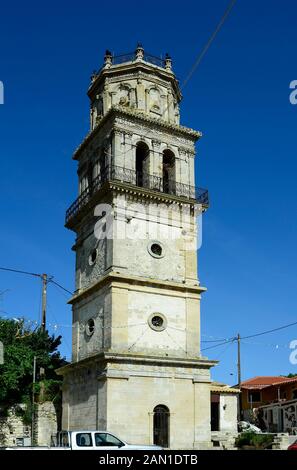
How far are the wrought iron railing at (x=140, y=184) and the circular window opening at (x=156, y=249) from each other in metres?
3.06

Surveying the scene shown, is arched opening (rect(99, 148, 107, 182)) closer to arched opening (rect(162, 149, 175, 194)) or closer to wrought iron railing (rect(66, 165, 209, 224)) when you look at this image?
wrought iron railing (rect(66, 165, 209, 224))

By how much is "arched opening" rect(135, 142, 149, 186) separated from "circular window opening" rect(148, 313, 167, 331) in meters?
7.65

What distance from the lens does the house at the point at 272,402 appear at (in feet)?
140

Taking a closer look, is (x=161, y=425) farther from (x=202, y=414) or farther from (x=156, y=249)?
(x=156, y=249)

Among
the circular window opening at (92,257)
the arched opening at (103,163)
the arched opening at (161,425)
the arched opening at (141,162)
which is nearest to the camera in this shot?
the arched opening at (161,425)

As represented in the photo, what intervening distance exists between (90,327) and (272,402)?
23842 mm

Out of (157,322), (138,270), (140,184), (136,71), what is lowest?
(157,322)

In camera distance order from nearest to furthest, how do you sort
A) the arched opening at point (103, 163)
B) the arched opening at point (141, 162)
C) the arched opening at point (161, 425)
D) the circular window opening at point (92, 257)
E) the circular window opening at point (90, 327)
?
1. the arched opening at point (161, 425)
2. the circular window opening at point (90, 327)
3. the circular window opening at point (92, 257)
4. the arched opening at point (103, 163)
5. the arched opening at point (141, 162)

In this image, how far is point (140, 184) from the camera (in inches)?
1275

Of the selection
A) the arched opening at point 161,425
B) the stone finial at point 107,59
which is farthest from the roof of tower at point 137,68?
the arched opening at point 161,425

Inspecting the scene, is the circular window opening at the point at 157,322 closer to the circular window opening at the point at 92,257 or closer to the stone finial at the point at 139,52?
the circular window opening at the point at 92,257

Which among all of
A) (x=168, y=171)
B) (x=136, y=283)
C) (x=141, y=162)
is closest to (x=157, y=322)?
(x=136, y=283)
